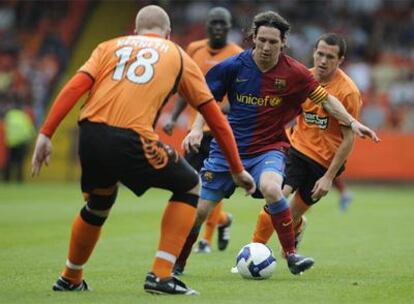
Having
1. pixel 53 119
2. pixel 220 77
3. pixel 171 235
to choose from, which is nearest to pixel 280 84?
pixel 220 77

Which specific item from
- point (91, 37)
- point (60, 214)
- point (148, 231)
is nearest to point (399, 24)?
point (91, 37)

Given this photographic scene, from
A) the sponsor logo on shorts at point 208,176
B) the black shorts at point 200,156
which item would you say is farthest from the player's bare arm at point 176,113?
the sponsor logo on shorts at point 208,176

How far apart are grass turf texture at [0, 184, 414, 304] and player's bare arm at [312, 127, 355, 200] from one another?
0.78 metres

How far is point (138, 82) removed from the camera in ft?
25.9

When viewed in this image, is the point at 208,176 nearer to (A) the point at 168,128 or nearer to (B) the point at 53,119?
(B) the point at 53,119

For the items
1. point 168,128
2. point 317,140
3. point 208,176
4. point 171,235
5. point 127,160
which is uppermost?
point 127,160

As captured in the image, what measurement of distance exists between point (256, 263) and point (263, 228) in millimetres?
1048

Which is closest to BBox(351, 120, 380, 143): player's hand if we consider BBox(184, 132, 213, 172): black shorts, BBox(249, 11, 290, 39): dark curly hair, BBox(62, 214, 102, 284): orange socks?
BBox(249, 11, 290, 39): dark curly hair

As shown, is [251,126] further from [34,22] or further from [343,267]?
[34,22]

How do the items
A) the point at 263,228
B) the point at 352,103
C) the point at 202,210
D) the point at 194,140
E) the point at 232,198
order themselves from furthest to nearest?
the point at 232,198
the point at 352,103
the point at 263,228
the point at 202,210
the point at 194,140

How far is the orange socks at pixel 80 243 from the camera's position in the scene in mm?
8352

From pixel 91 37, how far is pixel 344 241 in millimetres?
21444

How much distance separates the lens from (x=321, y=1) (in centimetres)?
3250

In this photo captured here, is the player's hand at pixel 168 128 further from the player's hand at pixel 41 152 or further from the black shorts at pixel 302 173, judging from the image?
the player's hand at pixel 41 152
